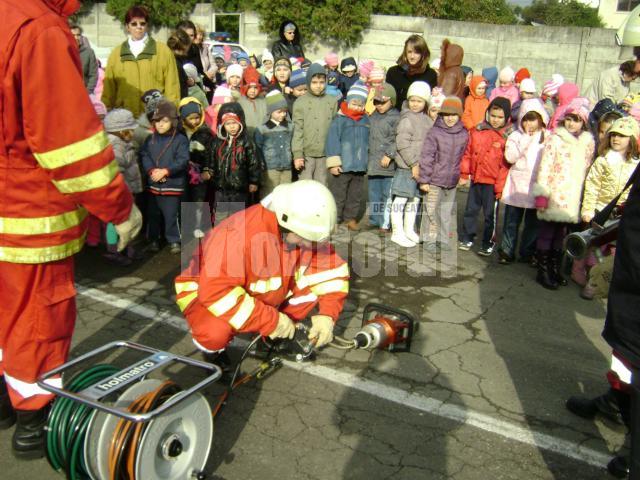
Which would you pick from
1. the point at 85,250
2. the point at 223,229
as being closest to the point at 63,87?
the point at 223,229

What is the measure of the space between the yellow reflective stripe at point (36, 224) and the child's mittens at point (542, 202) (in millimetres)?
4655

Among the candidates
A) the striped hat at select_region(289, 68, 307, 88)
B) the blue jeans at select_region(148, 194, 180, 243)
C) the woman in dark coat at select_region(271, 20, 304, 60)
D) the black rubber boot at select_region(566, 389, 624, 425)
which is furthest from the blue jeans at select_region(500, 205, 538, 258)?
the woman in dark coat at select_region(271, 20, 304, 60)

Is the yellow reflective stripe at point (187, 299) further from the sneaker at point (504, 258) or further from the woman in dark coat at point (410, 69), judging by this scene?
the woman in dark coat at point (410, 69)

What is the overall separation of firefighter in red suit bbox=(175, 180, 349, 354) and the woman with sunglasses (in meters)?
3.76

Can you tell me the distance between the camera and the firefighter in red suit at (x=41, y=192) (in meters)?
2.75

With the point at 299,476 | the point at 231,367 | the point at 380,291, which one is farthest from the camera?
the point at 380,291

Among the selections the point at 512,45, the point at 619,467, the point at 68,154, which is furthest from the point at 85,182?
the point at 512,45

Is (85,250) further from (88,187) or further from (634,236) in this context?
(634,236)

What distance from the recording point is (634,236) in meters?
2.60

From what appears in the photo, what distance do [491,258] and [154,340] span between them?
12.9 ft

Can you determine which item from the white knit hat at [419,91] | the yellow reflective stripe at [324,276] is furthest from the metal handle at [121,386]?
the white knit hat at [419,91]

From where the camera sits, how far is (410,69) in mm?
8586

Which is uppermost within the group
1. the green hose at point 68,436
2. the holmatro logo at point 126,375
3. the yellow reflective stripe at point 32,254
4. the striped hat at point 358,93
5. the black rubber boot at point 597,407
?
the striped hat at point 358,93

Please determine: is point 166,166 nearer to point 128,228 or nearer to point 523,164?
point 128,228
